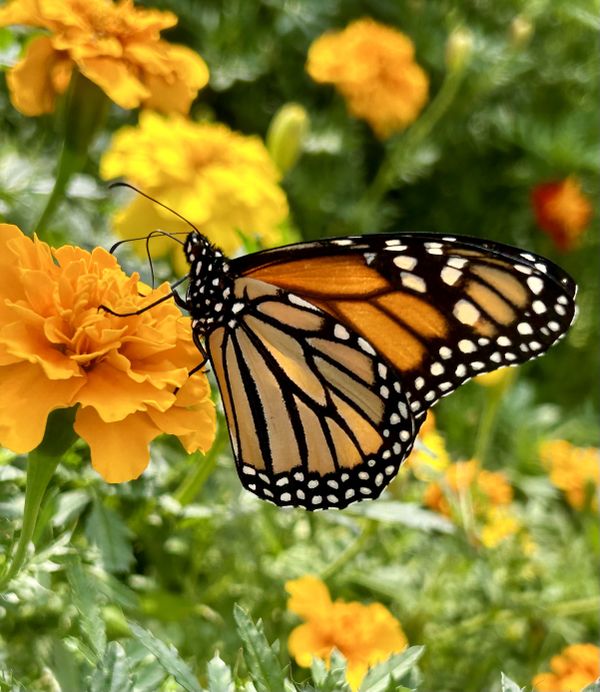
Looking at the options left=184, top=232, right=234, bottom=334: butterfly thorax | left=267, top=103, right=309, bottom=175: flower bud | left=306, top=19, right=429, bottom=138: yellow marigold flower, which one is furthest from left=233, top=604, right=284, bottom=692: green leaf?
left=306, top=19, right=429, bottom=138: yellow marigold flower

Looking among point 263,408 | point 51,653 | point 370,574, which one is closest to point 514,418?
point 370,574

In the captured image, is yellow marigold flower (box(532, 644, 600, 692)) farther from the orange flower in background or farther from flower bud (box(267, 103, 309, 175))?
the orange flower in background

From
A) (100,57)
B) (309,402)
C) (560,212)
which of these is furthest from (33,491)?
(560,212)

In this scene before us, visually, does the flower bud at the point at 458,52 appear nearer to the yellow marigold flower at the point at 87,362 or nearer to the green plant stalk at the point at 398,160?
the green plant stalk at the point at 398,160

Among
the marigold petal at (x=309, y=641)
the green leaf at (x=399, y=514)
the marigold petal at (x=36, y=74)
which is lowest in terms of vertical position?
the marigold petal at (x=309, y=641)

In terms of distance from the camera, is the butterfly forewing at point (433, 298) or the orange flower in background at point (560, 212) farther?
the orange flower in background at point (560, 212)

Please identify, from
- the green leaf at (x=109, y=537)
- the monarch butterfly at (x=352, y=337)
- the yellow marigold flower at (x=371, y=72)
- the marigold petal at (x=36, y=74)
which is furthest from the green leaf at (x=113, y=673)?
the yellow marigold flower at (x=371, y=72)

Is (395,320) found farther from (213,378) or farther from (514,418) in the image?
(514,418)
